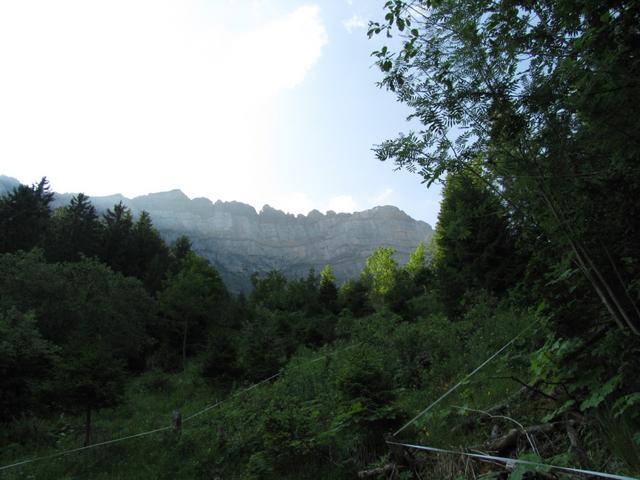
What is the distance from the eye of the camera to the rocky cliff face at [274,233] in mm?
111412

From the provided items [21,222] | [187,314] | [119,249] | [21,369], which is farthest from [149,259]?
[21,369]

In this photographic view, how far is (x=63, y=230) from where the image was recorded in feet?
107

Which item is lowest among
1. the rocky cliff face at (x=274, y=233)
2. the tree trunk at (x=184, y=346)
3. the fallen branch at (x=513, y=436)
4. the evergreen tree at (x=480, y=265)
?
the tree trunk at (x=184, y=346)

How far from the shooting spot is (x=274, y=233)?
129m

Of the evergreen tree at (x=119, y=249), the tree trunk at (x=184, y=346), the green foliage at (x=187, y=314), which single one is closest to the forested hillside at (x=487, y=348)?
the tree trunk at (x=184, y=346)

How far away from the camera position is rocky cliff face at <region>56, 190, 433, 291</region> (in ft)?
366

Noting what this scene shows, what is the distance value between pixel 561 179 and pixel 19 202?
118 feet

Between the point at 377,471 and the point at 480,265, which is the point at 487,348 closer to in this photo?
the point at 377,471

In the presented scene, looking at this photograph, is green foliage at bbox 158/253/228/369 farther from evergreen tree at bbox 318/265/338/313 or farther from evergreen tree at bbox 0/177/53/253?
evergreen tree at bbox 0/177/53/253

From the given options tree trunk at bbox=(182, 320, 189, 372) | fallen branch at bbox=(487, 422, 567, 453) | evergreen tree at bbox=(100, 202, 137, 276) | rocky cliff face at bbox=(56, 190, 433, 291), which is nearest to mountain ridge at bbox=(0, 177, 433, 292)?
rocky cliff face at bbox=(56, 190, 433, 291)

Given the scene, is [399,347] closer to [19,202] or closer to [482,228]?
[482,228]

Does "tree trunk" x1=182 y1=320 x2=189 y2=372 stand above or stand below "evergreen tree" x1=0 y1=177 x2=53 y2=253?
below

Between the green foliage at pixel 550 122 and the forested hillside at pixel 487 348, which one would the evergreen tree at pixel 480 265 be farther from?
the green foliage at pixel 550 122

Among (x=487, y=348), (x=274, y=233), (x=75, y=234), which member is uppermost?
(x=274, y=233)
